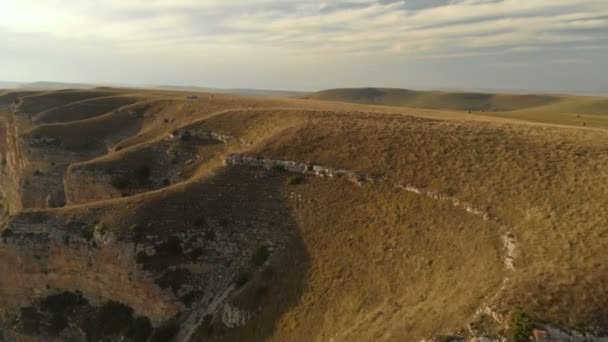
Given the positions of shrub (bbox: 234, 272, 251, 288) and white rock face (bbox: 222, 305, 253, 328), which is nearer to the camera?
white rock face (bbox: 222, 305, 253, 328)

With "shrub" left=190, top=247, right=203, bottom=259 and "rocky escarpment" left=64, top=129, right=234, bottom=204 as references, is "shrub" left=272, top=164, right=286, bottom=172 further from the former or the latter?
"rocky escarpment" left=64, top=129, right=234, bottom=204

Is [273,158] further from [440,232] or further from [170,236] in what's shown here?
[440,232]

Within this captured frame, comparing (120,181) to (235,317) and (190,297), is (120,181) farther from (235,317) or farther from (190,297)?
(235,317)

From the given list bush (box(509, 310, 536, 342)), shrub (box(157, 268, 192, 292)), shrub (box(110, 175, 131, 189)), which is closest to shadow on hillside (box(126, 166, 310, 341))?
shrub (box(157, 268, 192, 292))

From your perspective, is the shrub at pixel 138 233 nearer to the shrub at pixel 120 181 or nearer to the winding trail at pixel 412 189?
the winding trail at pixel 412 189

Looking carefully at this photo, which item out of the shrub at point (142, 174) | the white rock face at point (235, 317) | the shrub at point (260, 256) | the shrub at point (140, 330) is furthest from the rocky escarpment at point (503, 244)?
the shrub at point (140, 330)

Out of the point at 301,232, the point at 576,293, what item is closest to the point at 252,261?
the point at 301,232

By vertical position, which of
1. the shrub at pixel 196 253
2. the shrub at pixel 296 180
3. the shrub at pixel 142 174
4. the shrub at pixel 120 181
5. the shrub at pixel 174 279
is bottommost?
the shrub at pixel 174 279
